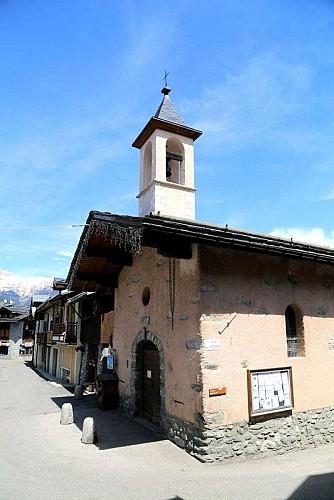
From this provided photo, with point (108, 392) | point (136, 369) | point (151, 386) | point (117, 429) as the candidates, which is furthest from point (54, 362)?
point (117, 429)

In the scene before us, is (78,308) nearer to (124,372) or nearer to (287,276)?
(124,372)

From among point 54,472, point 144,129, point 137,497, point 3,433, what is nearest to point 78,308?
point 3,433

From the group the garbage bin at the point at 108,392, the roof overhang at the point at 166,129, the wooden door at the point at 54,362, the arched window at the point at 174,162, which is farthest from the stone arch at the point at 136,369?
the wooden door at the point at 54,362

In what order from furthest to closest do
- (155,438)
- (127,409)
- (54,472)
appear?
(127,409) < (155,438) < (54,472)

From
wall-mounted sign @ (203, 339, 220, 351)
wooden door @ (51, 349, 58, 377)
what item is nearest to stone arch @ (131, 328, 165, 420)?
wall-mounted sign @ (203, 339, 220, 351)

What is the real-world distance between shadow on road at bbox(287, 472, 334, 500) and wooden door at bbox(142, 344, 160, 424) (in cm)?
388

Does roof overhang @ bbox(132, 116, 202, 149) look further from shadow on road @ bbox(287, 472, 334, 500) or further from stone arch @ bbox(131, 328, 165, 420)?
shadow on road @ bbox(287, 472, 334, 500)

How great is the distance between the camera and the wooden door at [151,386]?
866 cm

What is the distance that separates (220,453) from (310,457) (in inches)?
77.5

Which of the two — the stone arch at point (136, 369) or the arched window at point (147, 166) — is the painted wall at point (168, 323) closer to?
the stone arch at point (136, 369)

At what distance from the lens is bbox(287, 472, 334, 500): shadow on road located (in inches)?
201

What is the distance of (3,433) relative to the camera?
27.7ft

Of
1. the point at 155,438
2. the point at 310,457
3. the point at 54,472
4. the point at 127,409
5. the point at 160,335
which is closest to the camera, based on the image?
the point at 54,472

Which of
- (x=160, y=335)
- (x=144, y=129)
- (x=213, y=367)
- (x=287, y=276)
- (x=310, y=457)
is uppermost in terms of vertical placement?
(x=144, y=129)
